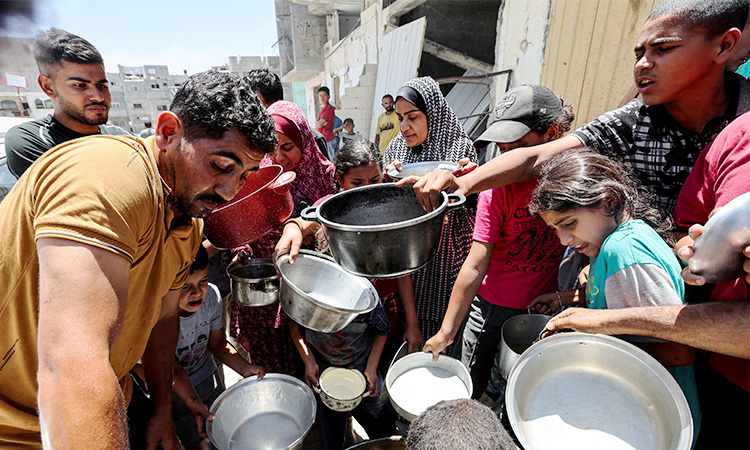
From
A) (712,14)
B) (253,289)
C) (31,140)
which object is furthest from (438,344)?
(31,140)

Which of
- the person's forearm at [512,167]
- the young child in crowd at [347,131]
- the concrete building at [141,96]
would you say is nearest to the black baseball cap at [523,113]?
the person's forearm at [512,167]

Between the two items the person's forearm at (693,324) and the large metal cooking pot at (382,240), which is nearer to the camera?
the person's forearm at (693,324)

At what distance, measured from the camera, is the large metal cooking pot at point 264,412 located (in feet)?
6.06

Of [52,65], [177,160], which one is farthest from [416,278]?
[52,65]

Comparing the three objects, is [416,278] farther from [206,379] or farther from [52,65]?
[52,65]

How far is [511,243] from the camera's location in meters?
2.00

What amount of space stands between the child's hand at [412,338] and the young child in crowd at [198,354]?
2.93 ft

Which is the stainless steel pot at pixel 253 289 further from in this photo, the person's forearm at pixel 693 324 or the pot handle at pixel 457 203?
the person's forearm at pixel 693 324

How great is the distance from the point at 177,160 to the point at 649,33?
1834 millimetres

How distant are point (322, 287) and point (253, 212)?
0.58 m

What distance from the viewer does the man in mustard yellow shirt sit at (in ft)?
2.42

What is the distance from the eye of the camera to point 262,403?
6.52 feet

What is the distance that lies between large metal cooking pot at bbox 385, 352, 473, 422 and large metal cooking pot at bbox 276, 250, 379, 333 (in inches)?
15.3

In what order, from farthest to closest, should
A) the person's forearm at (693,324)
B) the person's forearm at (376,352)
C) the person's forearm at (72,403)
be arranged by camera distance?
1. the person's forearm at (376,352)
2. the person's forearm at (693,324)
3. the person's forearm at (72,403)
